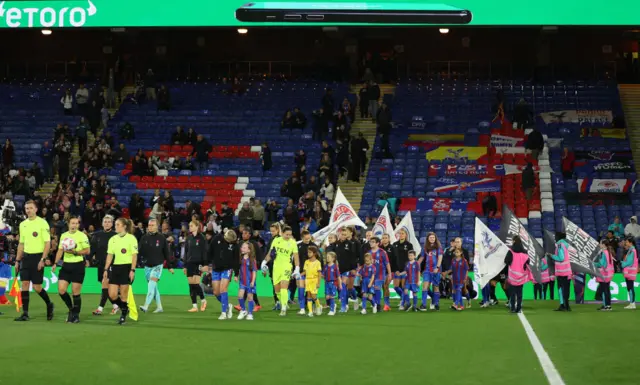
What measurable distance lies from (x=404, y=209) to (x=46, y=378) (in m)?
23.9

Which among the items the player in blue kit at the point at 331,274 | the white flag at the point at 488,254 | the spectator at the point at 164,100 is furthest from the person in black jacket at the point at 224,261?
the spectator at the point at 164,100

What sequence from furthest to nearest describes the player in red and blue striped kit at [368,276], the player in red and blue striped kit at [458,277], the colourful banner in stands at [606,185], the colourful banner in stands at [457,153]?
1. the colourful banner in stands at [457,153]
2. the colourful banner in stands at [606,185]
3. the player in red and blue striped kit at [458,277]
4. the player in red and blue striped kit at [368,276]

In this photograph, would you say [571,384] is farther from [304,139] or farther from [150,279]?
[304,139]

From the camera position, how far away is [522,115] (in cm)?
3828

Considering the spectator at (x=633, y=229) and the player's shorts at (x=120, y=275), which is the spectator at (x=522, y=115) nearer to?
the spectator at (x=633, y=229)

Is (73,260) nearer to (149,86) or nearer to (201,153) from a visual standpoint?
(201,153)

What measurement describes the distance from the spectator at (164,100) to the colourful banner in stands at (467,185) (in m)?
11.7

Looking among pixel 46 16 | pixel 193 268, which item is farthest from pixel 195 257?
pixel 46 16

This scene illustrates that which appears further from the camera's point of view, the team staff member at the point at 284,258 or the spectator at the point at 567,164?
the spectator at the point at 567,164

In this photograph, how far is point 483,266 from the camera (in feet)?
80.2

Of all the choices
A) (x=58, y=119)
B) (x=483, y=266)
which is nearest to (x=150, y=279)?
(x=483, y=266)

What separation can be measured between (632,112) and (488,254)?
18686mm

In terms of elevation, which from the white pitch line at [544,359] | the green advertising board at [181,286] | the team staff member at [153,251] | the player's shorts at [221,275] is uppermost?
the team staff member at [153,251]

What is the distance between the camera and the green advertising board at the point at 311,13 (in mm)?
24312
